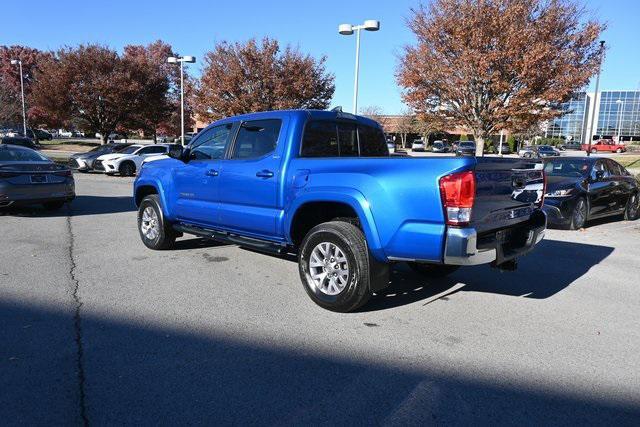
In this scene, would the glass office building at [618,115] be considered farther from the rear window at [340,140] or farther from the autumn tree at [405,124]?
the rear window at [340,140]

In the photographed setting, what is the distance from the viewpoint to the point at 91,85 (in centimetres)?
2927

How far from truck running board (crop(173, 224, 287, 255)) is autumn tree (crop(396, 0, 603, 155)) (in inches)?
499

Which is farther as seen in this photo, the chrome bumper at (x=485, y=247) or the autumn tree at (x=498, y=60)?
the autumn tree at (x=498, y=60)

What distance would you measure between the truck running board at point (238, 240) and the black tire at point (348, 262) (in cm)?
56

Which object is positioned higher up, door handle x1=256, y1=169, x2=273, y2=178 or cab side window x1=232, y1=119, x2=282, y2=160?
cab side window x1=232, y1=119, x2=282, y2=160

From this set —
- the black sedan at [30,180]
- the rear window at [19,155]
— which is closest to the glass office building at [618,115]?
the black sedan at [30,180]

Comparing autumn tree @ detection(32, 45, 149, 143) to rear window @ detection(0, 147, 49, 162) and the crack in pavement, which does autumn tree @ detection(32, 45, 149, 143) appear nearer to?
rear window @ detection(0, 147, 49, 162)

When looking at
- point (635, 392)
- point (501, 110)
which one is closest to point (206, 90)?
point (501, 110)

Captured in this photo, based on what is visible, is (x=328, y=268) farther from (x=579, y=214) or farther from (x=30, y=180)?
(x=30, y=180)

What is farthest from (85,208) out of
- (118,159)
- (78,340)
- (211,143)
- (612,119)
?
(612,119)

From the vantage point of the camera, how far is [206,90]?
2739 cm

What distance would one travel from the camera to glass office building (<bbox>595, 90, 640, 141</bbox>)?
98688mm

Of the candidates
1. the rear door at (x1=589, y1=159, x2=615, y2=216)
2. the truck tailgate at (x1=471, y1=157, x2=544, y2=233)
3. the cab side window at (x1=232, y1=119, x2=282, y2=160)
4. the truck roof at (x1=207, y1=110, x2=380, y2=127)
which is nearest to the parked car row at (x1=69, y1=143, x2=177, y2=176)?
the cab side window at (x1=232, y1=119, x2=282, y2=160)

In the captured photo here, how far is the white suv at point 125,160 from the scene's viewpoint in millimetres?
21766
